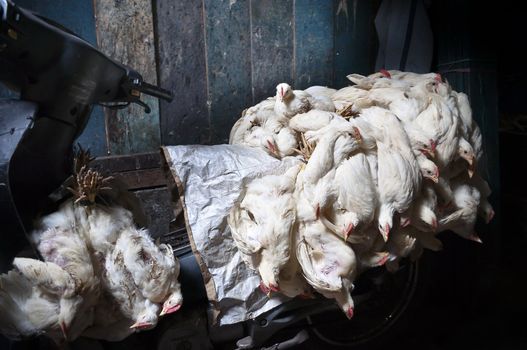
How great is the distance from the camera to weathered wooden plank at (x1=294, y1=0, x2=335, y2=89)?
Answer: 8.98ft

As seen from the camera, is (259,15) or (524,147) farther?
(524,147)

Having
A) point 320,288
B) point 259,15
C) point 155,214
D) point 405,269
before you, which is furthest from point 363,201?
point 259,15

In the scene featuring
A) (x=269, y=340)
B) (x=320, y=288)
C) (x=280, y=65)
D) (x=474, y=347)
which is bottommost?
(x=474, y=347)

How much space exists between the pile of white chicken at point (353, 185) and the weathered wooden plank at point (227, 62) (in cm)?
75

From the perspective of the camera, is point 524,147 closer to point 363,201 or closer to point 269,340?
point 363,201

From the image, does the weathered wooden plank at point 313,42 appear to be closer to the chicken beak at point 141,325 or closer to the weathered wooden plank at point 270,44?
the weathered wooden plank at point 270,44

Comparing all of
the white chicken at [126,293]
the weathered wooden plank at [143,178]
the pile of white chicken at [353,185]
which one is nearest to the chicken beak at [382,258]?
the pile of white chicken at [353,185]

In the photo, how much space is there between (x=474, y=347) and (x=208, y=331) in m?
1.63

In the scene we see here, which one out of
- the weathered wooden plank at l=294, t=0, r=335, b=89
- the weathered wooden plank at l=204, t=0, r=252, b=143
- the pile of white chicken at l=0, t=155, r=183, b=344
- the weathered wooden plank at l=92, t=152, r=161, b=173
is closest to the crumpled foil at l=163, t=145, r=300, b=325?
the pile of white chicken at l=0, t=155, r=183, b=344

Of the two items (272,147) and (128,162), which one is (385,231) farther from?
(128,162)

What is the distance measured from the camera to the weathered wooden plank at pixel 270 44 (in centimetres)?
263

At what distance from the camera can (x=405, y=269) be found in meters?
2.21

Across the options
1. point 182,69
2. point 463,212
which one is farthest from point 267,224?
point 182,69

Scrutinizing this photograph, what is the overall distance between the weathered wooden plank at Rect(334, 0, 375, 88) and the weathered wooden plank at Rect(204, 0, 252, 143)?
0.65 meters
